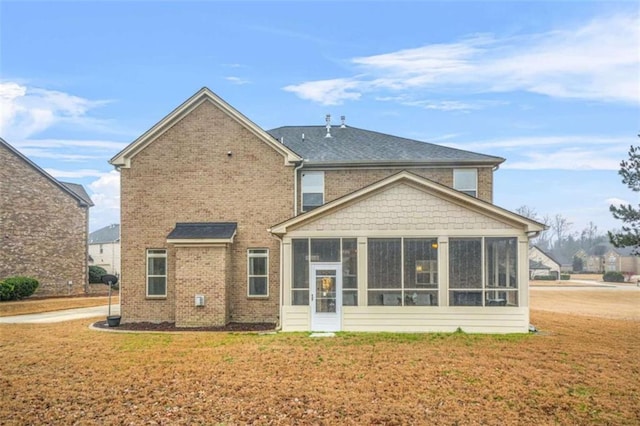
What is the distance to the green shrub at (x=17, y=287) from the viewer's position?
2670cm

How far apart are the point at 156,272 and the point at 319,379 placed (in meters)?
10.7

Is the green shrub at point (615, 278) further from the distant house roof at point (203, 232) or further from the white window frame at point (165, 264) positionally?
the white window frame at point (165, 264)

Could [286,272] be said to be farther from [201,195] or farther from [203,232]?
[201,195]

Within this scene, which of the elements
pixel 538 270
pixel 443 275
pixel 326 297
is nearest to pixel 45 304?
pixel 326 297

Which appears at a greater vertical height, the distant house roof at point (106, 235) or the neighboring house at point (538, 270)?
the distant house roof at point (106, 235)

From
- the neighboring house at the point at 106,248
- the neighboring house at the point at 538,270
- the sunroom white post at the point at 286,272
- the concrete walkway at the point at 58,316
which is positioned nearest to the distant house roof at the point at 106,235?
the neighboring house at the point at 106,248

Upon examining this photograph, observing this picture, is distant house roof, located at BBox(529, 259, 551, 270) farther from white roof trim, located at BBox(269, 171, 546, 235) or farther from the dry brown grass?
white roof trim, located at BBox(269, 171, 546, 235)

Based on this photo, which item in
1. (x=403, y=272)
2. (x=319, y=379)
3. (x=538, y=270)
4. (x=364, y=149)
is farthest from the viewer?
(x=538, y=270)

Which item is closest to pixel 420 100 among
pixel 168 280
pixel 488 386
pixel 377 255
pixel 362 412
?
pixel 377 255

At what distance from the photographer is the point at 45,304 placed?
1036 inches

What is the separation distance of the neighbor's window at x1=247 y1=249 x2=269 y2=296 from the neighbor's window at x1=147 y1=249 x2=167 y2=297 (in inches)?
127

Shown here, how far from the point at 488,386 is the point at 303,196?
38.1 feet

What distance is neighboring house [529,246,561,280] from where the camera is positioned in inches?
2726

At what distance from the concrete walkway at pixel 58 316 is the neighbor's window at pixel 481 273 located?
49.5 ft
